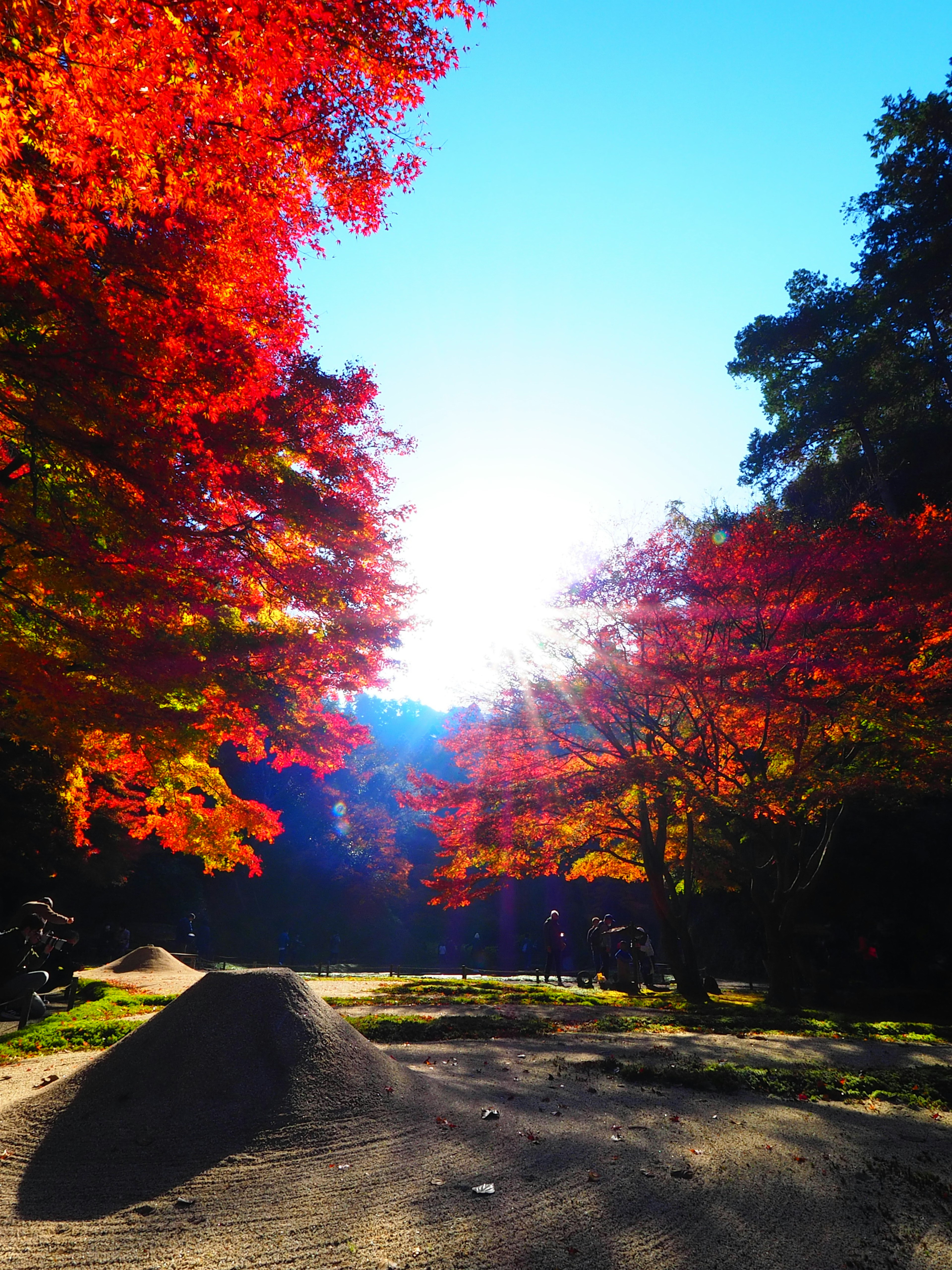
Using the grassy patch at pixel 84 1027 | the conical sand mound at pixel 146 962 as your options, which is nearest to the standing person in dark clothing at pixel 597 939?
the conical sand mound at pixel 146 962

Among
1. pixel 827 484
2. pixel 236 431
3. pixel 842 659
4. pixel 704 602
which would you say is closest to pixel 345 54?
pixel 236 431

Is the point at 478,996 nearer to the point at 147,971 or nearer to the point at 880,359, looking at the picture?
the point at 147,971

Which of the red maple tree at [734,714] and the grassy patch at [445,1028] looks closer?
the grassy patch at [445,1028]

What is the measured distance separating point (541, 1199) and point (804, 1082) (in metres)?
3.43

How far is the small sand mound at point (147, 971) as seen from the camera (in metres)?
12.9

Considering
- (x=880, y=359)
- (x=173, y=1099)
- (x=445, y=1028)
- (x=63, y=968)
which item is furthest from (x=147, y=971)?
(x=880, y=359)

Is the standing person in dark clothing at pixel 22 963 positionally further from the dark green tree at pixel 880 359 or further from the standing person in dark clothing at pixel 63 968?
the dark green tree at pixel 880 359

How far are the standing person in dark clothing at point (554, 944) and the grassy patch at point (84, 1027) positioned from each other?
8468 millimetres

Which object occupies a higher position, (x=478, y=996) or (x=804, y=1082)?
(x=478, y=996)

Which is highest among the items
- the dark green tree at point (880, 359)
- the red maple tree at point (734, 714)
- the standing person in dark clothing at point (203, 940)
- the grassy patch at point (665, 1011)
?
the dark green tree at point (880, 359)

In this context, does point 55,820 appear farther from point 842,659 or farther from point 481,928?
point 481,928

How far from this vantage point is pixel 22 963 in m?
8.85

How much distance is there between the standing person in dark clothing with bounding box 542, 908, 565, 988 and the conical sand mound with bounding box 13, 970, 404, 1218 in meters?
11.5

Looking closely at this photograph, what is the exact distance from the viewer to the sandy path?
2.76m
